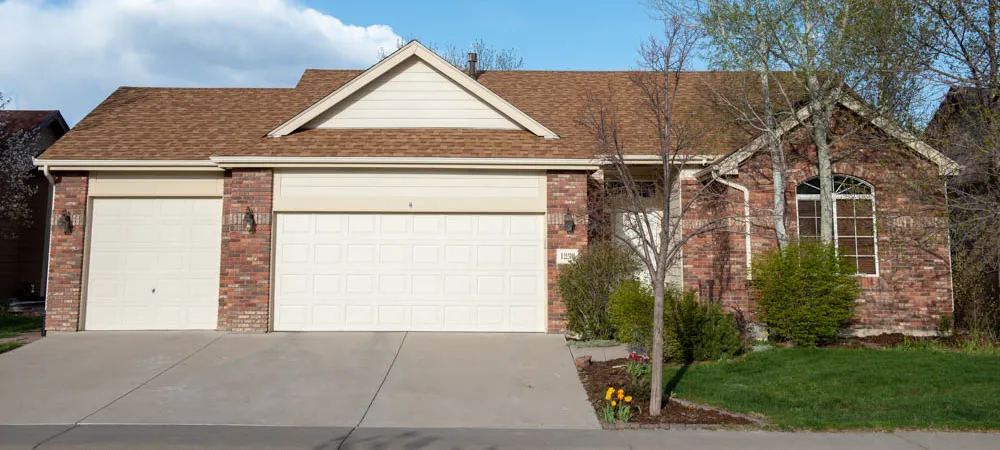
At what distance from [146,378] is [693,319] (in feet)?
26.9

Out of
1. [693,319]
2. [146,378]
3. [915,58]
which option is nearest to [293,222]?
[146,378]

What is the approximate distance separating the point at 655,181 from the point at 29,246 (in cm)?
1873

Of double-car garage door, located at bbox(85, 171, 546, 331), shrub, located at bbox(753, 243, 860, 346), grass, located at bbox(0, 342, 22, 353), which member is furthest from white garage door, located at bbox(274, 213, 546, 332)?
grass, located at bbox(0, 342, 22, 353)

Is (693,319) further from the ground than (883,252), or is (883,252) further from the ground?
(883,252)

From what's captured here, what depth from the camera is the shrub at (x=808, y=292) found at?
10.0 metres

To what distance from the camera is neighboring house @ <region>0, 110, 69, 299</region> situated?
711 inches

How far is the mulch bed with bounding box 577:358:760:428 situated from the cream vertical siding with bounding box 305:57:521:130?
18.6 ft

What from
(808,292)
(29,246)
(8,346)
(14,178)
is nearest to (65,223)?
(8,346)

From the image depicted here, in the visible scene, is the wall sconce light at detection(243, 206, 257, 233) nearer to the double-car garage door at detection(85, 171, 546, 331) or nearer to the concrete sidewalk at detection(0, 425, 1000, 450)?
the double-car garage door at detection(85, 171, 546, 331)

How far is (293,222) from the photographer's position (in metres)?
11.9

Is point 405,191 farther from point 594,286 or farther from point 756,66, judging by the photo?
point 756,66

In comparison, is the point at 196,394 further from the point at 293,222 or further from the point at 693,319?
the point at 693,319

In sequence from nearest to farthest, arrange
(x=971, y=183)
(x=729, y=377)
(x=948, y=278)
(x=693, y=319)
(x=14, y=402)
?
1. (x=14, y=402)
2. (x=729, y=377)
3. (x=693, y=319)
4. (x=948, y=278)
5. (x=971, y=183)

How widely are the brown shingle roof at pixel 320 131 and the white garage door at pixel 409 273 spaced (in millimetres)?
1377
